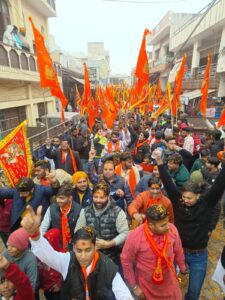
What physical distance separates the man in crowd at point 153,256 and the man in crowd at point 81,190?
A: 114cm

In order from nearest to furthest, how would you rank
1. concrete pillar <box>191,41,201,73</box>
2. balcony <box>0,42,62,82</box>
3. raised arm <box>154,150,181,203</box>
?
raised arm <box>154,150,181,203</box> < balcony <box>0,42,62,82</box> < concrete pillar <box>191,41,201,73</box>

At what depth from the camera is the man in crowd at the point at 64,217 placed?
2.43 m

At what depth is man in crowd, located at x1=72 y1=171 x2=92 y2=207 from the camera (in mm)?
2963

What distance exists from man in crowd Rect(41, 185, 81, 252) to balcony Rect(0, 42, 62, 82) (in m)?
7.74

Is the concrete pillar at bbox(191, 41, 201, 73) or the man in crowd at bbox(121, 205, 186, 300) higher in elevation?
the concrete pillar at bbox(191, 41, 201, 73)

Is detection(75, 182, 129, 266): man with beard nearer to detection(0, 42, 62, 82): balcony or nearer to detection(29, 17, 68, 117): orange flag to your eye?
detection(29, 17, 68, 117): orange flag

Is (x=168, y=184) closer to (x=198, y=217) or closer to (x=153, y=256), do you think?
(x=198, y=217)

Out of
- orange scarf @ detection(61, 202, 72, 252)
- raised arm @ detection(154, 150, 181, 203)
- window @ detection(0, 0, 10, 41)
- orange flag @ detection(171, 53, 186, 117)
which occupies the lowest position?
orange scarf @ detection(61, 202, 72, 252)

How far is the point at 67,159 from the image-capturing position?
15.3 feet

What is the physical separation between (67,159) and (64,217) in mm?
2338

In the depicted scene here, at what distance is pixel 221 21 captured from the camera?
1367cm

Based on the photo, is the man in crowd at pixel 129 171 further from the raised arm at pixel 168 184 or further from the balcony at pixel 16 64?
the balcony at pixel 16 64

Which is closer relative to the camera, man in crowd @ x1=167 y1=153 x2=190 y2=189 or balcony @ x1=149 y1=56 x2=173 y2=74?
man in crowd @ x1=167 y1=153 x2=190 y2=189

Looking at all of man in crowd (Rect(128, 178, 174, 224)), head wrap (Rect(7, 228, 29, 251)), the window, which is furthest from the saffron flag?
the window
